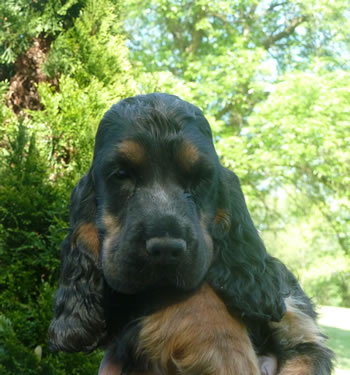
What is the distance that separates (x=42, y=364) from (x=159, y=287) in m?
3.40

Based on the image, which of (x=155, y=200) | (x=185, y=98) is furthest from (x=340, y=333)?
(x=155, y=200)

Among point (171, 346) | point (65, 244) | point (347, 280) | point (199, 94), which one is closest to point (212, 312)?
point (171, 346)

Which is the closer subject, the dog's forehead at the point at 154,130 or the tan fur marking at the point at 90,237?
the dog's forehead at the point at 154,130

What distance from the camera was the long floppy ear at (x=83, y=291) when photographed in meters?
2.39

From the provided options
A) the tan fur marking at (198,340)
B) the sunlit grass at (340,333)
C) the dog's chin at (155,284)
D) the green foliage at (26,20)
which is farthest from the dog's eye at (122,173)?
the sunlit grass at (340,333)

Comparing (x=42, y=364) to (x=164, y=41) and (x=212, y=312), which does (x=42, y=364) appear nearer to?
(x=212, y=312)

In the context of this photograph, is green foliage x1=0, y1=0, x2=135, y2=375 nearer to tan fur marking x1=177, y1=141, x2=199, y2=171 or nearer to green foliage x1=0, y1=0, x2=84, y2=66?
green foliage x1=0, y1=0, x2=84, y2=66

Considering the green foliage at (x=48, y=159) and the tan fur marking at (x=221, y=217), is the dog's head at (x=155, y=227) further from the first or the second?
the green foliage at (x=48, y=159)

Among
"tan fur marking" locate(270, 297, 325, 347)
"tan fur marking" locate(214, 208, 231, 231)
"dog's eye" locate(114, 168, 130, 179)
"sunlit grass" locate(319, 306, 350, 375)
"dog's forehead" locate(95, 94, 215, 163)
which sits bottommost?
"sunlit grass" locate(319, 306, 350, 375)

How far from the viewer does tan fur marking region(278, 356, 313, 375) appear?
2.19 metres

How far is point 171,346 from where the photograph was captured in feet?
6.82

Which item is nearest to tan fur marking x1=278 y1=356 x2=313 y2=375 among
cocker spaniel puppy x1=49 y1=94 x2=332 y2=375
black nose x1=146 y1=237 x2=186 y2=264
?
cocker spaniel puppy x1=49 y1=94 x2=332 y2=375

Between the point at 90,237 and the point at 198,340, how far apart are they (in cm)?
75

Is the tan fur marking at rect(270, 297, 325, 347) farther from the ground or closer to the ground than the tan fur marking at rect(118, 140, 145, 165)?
closer to the ground
